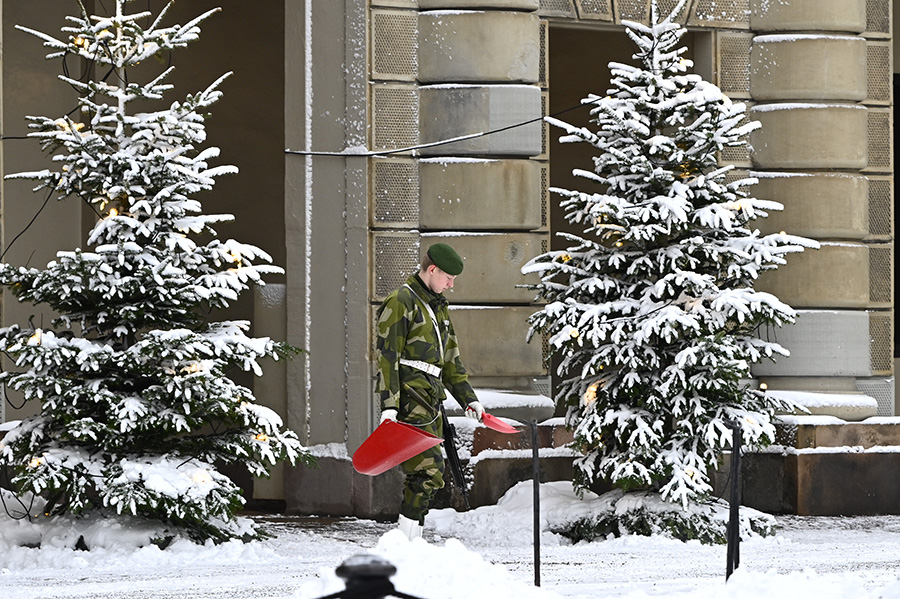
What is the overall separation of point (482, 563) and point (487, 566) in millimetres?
33

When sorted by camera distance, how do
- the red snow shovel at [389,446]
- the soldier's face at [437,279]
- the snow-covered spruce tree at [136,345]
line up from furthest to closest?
1. the snow-covered spruce tree at [136,345]
2. the soldier's face at [437,279]
3. the red snow shovel at [389,446]

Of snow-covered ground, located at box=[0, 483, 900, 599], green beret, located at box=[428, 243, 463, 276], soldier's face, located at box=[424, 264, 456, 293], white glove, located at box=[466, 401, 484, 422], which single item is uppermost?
green beret, located at box=[428, 243, 463, 276]

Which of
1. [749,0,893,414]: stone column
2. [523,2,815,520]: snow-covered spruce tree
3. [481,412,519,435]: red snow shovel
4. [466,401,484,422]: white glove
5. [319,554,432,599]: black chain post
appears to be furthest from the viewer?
[749,0,893,414]: stone column

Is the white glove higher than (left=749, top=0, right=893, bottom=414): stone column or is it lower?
lower

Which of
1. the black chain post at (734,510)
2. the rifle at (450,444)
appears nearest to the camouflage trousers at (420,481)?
the rifle at (450,444)

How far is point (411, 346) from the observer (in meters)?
7.71

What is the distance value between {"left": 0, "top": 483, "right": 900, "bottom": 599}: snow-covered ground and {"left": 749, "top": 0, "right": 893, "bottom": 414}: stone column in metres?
1.64

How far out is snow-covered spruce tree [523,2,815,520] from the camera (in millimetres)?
9008

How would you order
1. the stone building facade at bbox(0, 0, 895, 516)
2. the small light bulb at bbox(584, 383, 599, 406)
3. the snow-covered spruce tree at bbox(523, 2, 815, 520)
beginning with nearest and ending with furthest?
1. the snow-covered spruce tree at bbox(523, 2, 815, 520)
2. the small light bulb at bbox(584, 383, 599, 406)
3. the stone building facade at bbox(0, 0, 895, 516)

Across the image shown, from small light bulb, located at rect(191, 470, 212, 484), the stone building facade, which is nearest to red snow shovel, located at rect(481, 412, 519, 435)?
small light bulb, located at rect(191, 470, 212, 484)

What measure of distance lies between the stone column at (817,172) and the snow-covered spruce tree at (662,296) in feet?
6.30

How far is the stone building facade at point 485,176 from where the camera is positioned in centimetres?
1062

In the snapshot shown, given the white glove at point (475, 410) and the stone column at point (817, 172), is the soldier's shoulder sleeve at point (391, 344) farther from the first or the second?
the stone column at point (817, 172)

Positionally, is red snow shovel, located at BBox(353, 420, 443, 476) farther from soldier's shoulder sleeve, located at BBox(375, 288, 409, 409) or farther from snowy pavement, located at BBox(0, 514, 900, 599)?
snowy pavement, located at BBox(0, 514, 900, 599)
